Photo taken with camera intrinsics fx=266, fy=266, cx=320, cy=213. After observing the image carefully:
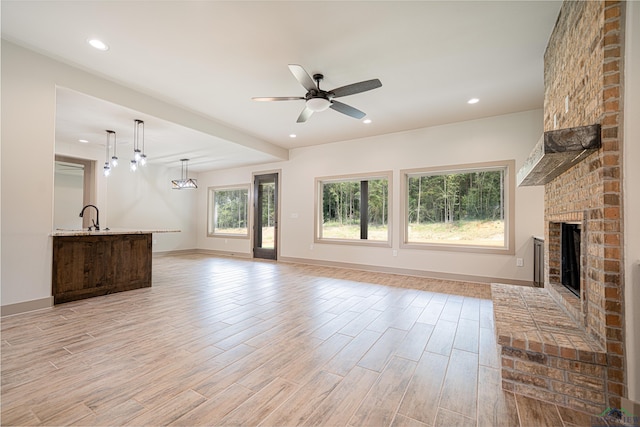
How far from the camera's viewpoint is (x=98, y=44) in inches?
113

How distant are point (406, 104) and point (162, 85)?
12.0 ft

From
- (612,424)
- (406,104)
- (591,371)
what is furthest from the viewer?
(406,104)

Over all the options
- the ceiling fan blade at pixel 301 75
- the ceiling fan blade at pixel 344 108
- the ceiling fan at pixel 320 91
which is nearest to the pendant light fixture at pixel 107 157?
the ceiling fan at pixel 320 91

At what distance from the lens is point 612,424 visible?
1480mm

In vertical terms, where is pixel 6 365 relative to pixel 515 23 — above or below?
below

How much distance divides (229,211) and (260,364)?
718cm

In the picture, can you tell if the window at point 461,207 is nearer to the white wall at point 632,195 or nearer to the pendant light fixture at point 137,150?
the white wall at point 632,195

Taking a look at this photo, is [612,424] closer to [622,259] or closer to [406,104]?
[622,259]

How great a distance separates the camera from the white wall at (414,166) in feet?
14.7

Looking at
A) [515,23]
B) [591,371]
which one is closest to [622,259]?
[591,371]

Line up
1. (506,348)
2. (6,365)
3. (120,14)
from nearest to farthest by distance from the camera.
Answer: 1. (506,348)
2. (6,365)
3. (120,14)

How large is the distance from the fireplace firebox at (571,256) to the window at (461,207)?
1.96m

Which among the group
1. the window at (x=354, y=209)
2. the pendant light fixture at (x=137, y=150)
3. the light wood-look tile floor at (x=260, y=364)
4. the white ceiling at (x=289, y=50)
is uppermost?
the white ceiling at (x=289, y=50)

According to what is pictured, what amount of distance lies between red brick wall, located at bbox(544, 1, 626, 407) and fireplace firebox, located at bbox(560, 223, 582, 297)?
0.47m
